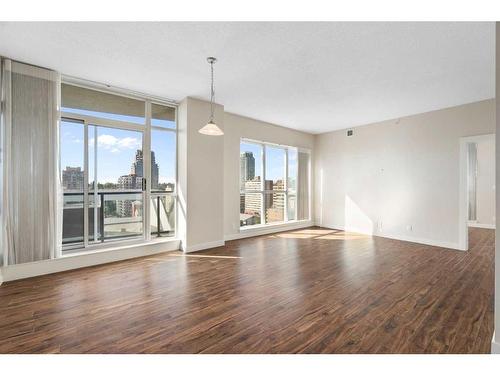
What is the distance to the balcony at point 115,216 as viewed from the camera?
4.04 meters

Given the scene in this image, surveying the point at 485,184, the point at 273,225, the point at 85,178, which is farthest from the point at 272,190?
the point at 485,184

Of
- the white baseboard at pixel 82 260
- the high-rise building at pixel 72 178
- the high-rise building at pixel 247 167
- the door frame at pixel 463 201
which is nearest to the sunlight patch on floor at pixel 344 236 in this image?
the door frame at pixel 463 201

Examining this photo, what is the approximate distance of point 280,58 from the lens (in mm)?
3178

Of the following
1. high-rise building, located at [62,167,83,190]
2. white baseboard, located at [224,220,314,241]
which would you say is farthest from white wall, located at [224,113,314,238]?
high-rise building, located at [62,167,83,190]

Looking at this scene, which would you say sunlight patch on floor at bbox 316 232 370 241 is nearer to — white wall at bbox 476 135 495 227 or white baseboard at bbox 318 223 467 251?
white baseboard at bbox 318 223 467 251

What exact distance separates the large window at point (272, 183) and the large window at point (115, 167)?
1966 mm

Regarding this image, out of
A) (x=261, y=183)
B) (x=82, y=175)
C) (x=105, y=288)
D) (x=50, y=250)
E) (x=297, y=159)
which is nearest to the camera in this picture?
(x=105, y=288)

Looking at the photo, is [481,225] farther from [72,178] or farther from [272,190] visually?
[72,178]

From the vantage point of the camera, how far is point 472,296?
2.82 meters

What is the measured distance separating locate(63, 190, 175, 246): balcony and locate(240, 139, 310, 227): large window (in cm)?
192

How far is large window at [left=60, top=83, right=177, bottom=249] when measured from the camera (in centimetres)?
397
